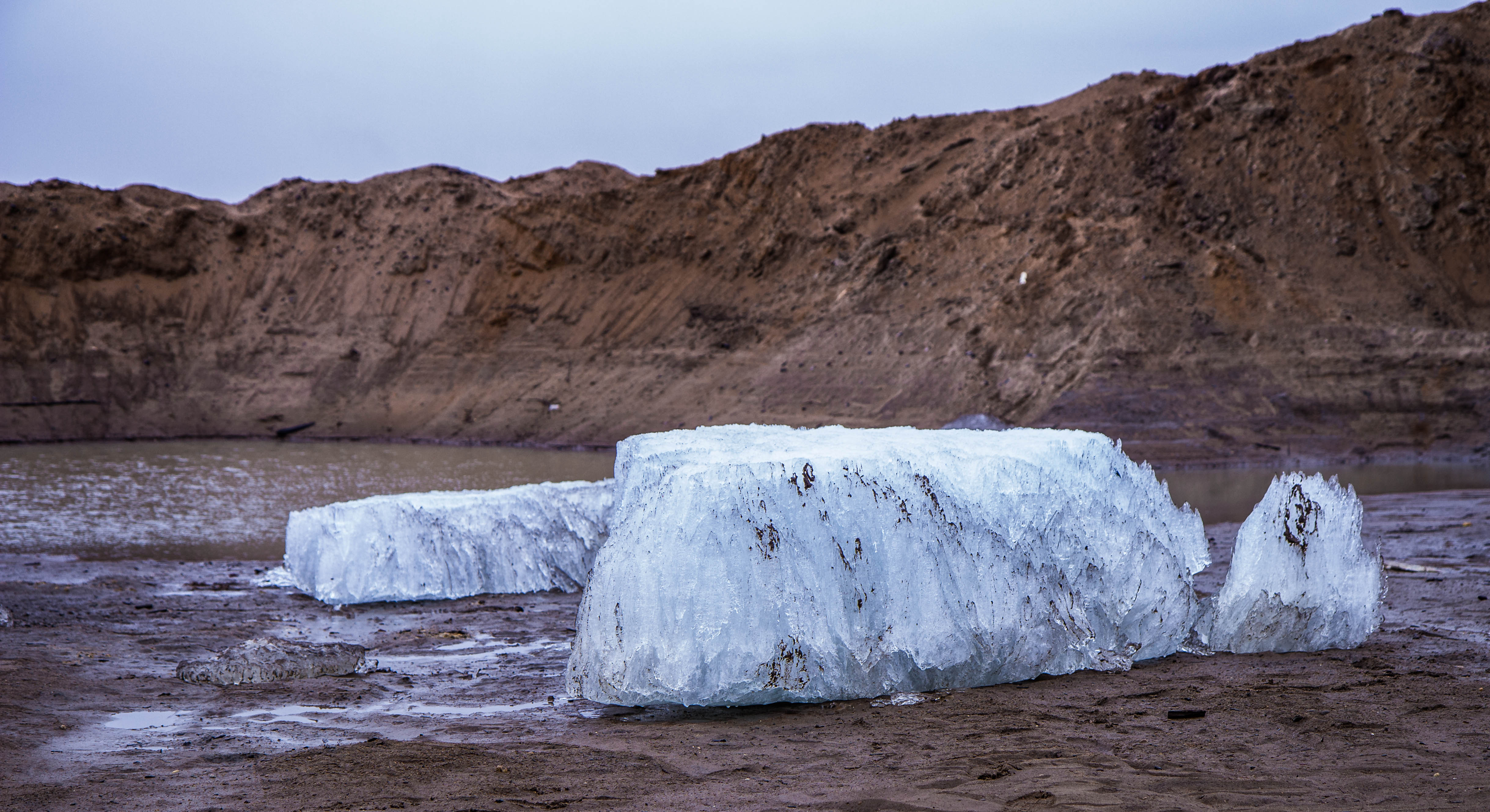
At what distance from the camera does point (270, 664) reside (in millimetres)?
7277

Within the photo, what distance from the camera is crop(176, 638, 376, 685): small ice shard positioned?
23.5 ft

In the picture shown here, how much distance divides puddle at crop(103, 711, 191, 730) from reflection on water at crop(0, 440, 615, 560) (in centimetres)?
862

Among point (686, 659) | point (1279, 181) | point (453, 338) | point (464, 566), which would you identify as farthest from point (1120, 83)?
point (686, 659)

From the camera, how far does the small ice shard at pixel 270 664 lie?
7164mm

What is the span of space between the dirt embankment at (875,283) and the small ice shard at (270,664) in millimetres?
25423

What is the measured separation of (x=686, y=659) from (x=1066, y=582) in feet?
7.87

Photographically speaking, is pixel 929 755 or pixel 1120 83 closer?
pixel 929 755

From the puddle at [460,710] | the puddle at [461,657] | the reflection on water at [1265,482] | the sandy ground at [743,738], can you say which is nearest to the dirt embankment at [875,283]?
the reflection on water at [1265,482]

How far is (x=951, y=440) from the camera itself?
7.14 metres

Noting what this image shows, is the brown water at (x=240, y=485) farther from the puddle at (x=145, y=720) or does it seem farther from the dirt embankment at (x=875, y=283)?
the puddle at (x=145, y=720)

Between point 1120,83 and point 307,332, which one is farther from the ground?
point 1120,83

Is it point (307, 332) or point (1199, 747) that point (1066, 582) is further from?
point (307, 332)

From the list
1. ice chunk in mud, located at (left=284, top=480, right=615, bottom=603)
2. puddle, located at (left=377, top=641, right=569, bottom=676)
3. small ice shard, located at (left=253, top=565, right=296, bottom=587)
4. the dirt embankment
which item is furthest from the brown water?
puddle, located at (left=377, top=641, right=569, bottom=676)

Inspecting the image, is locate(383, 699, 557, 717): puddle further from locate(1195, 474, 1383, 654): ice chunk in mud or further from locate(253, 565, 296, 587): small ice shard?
locate(253, 565, 296, 587): small ice shard
